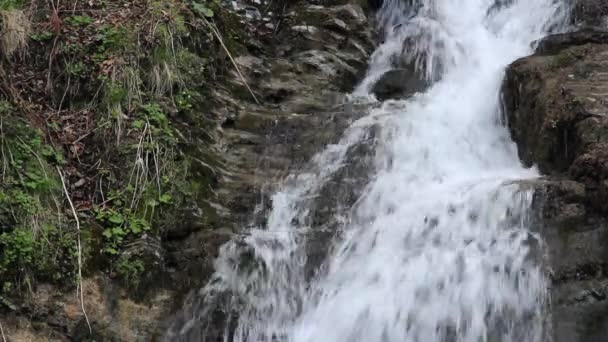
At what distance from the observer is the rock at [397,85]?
9312 mm

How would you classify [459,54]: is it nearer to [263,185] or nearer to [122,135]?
[263,185]

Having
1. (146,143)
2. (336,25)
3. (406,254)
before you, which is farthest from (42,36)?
(336,25)

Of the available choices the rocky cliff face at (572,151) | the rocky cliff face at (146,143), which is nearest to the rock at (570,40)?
the rocky cliff face at (572,151)

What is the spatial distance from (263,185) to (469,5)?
6436mm

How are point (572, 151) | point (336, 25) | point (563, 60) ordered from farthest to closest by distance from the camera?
point (336, 25), point (563, 60), point (572, 151)

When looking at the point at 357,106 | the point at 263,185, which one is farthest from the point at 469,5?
the point at 263,185

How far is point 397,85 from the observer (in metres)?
9.43

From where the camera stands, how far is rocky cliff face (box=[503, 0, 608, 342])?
487cm

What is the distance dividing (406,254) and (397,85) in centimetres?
418

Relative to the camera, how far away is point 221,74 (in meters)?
8.16

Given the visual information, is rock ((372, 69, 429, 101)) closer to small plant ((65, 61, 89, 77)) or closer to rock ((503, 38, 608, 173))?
rock ((503, 38, 608, 173))

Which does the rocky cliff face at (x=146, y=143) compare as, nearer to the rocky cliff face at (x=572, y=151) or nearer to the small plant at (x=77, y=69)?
the small plant at (x=77, y=69)

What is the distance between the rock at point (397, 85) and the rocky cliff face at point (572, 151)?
4.82 feet

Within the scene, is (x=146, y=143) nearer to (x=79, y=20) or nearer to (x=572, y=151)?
(x=79, y=20)
